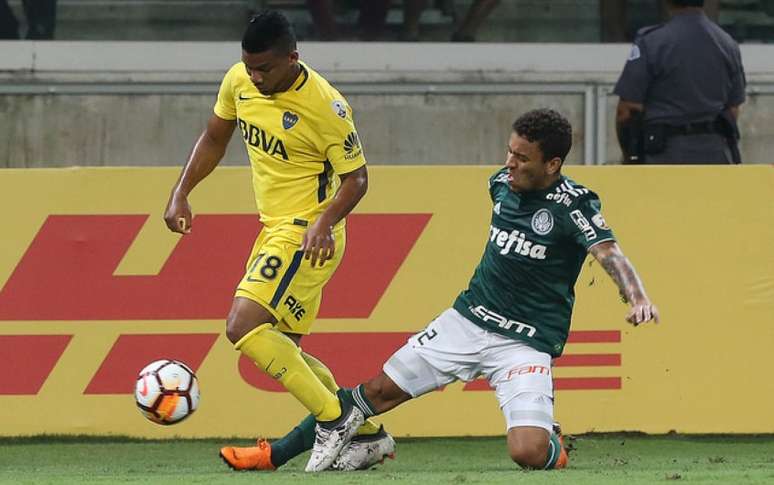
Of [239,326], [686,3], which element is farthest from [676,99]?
[239,326]

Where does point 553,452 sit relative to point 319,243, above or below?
below

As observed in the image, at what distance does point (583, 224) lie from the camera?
6.39 m

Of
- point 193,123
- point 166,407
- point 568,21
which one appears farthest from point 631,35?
point 166,407

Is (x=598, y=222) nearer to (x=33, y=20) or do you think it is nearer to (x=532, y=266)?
(x=532, y=266)

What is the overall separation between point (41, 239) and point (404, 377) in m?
2.52

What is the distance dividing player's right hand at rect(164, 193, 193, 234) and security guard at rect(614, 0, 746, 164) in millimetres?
3387

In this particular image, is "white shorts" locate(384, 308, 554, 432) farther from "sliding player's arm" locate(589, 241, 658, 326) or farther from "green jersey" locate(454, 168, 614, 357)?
"sliding player's arm" locate(589, 241, 658, 326)

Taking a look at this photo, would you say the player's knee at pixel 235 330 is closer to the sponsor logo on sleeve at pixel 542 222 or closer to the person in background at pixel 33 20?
the sponsor logo on sleeve at pixel 542 222

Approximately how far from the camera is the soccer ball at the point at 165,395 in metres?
6.85

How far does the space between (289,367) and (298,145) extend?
3.20 feet

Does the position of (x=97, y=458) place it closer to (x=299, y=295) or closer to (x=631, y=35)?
(x=299, y=295)

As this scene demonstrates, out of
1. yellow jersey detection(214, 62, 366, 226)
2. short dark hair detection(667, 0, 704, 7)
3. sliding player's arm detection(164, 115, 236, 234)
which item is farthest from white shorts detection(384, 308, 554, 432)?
short dark hair detection(667, 0, 704, 7)

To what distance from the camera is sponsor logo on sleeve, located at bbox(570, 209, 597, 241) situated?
6.34 meters

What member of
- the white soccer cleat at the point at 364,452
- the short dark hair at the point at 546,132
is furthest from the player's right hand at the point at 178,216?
the short dark hair at the point at 546,132
